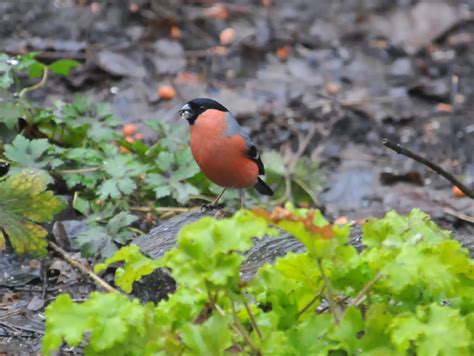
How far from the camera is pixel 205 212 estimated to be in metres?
4.53

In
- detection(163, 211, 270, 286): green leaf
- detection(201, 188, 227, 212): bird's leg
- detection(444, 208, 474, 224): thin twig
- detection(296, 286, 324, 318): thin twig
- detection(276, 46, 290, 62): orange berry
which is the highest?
detection(163, 211, 270, 286): green leaf

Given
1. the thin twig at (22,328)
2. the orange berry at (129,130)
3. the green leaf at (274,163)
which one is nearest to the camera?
the thin twig at (22,328)

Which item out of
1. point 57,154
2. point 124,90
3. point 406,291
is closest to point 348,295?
point 406,291

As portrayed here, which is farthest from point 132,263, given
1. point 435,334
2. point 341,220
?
point 341,220

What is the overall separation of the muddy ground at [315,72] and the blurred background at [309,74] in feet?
0.04

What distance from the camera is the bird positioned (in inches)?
177

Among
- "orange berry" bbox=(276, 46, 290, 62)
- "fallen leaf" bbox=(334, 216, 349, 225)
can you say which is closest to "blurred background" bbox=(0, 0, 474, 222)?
"orange berry" bbox=(276, 46, 290, 62)

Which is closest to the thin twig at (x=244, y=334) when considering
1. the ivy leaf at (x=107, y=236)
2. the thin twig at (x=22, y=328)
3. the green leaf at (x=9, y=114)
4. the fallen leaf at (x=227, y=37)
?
the thin twig at (x=22, y=328)

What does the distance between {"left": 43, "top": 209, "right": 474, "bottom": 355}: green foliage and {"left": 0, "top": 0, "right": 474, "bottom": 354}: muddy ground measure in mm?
2804

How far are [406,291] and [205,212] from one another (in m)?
2.01

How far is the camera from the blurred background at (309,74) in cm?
623

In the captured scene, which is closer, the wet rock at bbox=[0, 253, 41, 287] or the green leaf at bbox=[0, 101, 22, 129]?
the wet rock at bbox=[0, 253, 41, 287]

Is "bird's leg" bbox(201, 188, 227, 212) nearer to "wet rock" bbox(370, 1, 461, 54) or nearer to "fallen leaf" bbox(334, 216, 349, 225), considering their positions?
"fallen leaf" bbox(334, 216, 349, 225)

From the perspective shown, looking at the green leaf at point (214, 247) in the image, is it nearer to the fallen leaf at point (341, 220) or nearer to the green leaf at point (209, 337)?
the green leaf at point (209, 337)
